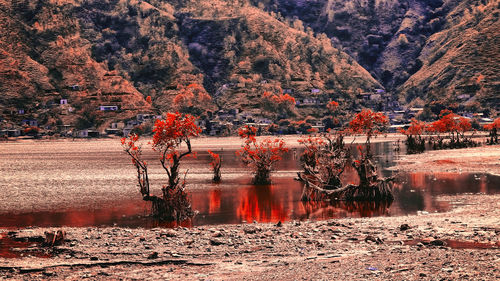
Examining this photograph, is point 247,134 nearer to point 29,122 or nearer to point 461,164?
point 461,164

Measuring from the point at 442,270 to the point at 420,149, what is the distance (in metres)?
59.2

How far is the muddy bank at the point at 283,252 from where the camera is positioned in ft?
45.1

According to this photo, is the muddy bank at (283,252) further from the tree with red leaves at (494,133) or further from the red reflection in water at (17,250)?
the tree with red leaves at (494,133)

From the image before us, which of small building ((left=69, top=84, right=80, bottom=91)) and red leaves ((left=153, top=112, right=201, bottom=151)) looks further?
small building ((left=69, top=84, right=80, bottom=91))

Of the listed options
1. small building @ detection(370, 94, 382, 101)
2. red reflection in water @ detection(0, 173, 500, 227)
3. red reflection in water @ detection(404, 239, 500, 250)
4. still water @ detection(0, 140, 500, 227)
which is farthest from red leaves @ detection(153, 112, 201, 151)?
small building @ detection(370, 94, 382, 101)

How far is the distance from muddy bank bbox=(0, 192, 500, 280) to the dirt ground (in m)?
0.03

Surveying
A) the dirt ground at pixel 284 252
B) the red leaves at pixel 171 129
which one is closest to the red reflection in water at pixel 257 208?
the dirt ground at pixel 284 252

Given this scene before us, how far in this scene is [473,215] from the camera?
22484 mm

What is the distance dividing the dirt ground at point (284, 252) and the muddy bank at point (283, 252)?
3 centimetres

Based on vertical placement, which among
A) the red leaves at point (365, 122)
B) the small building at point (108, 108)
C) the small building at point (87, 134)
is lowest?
the red leaves at point (365, 122)

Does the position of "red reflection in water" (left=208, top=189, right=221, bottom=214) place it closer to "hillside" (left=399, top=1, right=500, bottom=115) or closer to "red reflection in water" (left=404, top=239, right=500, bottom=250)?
"red reflection in water" (left=404, top=239, right=500, bottom=250)

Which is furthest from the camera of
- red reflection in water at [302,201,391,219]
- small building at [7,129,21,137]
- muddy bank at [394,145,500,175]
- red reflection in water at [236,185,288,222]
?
small building at [7,129,21,137]

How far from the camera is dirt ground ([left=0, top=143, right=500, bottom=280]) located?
1373cm

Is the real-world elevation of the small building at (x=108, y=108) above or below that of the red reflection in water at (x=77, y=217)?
above
